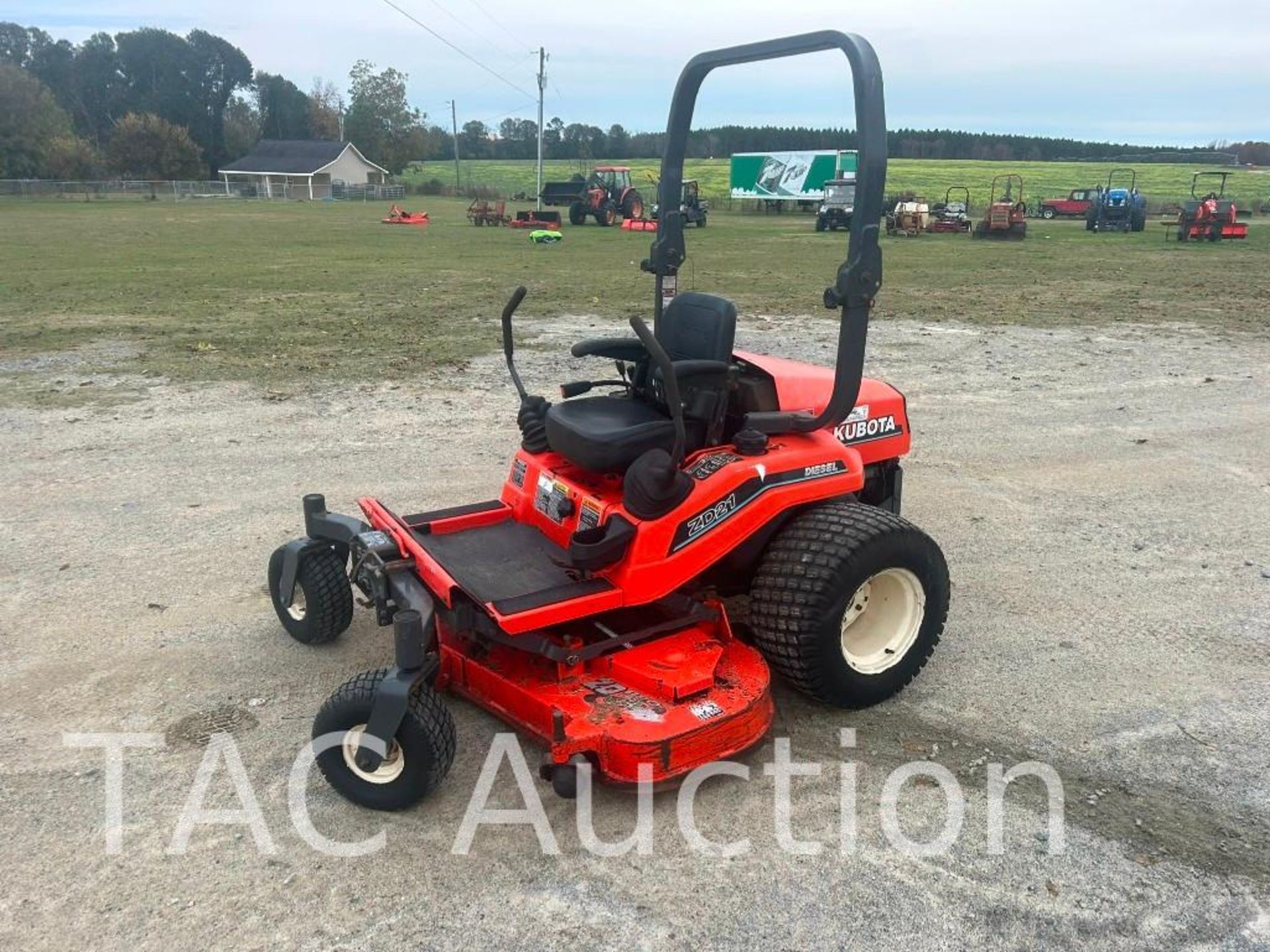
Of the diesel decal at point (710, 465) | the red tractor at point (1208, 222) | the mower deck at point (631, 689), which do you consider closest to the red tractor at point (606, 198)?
the red tractor at point (1208, 222)

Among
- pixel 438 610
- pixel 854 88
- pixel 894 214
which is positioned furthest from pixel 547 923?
pixel 894 214

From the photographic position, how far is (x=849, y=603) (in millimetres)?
3586

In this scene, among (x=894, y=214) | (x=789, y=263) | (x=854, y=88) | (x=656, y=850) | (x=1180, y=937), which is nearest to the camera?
(x=1180, y=937)

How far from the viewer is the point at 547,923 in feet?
8.79

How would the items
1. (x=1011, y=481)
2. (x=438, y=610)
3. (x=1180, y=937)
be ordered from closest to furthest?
(x=1180, y=937) < (x=438, y=610) < (x=1011, y=481)

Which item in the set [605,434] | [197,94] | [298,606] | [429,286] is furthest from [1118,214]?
[197,94]

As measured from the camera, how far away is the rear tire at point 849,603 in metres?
3.52

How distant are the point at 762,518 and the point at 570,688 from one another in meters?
0.93

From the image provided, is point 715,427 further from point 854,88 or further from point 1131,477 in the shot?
point 1131,477

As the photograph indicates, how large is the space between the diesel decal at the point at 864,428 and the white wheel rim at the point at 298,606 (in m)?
2.27

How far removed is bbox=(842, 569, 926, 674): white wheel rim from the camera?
3752 millimetres

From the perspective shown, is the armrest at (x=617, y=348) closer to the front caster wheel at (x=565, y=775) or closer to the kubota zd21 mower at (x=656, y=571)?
the kubota zd21 mower at (x=656, y=571)

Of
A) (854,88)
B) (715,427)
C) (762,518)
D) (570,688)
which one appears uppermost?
(854,88)

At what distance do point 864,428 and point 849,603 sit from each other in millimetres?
986
